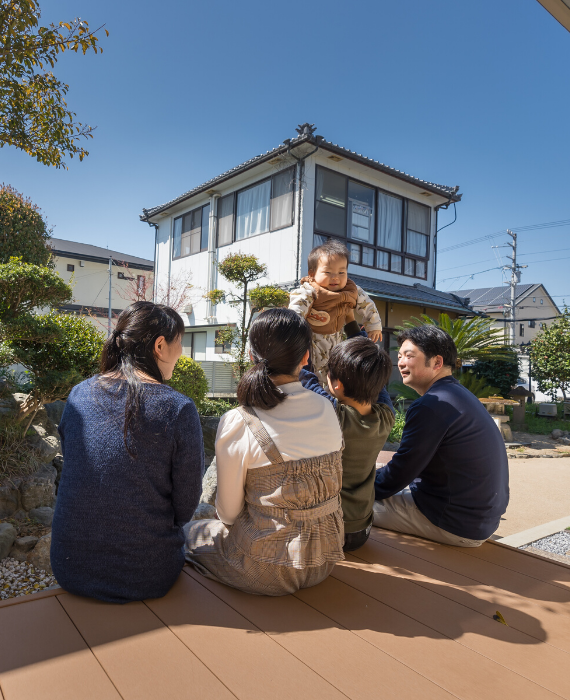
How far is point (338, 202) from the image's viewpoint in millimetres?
12453

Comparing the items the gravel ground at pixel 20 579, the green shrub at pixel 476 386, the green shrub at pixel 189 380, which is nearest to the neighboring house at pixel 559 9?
the gravel ground at pixel 20 579

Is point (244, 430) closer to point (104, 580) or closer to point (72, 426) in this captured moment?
point (72, 426)

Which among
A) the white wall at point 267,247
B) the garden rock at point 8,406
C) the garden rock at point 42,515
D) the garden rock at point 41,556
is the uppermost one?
the white wall at point 267,247

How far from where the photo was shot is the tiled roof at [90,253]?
22.0 metres

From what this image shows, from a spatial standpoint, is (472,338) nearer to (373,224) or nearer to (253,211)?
(373,224)

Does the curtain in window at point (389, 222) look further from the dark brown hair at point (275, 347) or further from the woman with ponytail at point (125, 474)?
the woman with ponytail at point (125, 474)

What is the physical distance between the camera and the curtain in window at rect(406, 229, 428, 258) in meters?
14.1

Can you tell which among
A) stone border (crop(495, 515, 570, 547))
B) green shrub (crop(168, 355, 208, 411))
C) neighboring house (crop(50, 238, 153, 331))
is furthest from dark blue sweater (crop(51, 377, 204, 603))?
neighboring house (crop(50, 238, 153, 331))

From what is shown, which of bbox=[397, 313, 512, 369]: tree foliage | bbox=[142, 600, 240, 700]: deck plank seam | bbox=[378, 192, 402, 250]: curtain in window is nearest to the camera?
bbox=[142, 600, 240, 700]: deck plank seam

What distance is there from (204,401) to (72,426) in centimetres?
597

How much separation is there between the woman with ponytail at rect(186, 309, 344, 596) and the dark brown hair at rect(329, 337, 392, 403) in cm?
34

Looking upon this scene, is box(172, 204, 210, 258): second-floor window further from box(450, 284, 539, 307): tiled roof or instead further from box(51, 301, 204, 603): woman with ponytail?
box(450, 284, 539, 307): tiled roof

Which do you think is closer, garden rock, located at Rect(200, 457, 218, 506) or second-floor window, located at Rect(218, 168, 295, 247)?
garden rock, located at Rect(200, 457, 218, 506)

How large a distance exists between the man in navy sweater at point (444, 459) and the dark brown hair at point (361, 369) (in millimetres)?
413
